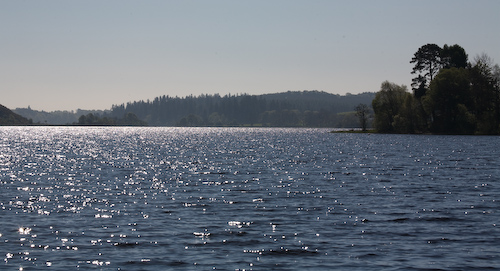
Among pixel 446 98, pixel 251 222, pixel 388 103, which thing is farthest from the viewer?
pixel 388 103

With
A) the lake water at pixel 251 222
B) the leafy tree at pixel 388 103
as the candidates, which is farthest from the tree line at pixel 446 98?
the lake water at pixel 251 222

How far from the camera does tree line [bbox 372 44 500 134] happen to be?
15225 centimetres

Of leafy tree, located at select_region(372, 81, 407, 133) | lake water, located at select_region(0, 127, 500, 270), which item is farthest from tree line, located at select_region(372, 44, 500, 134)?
lake water, located at select_region(0, 127, 500, 270)

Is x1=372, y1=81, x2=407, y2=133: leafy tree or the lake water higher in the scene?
x1=372, y1=81, x2=407, y2=133: leafy tree

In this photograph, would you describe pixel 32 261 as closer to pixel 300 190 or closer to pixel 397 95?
pixel 300 190

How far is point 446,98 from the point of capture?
154250mm

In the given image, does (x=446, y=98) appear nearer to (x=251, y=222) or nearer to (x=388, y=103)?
(x=388, y=103)

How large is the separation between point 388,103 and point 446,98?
2647 cm

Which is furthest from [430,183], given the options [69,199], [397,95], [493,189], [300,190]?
[397,95]

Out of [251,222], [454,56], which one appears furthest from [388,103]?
[251,222]

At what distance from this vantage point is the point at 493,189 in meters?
44.1

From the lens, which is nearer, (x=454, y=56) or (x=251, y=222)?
(x=251, y=222)

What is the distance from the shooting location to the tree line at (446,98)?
152250 millimetres

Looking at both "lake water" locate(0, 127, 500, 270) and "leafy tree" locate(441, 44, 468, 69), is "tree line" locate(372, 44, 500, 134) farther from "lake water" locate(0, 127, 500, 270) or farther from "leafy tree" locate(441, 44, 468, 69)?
"lake water" locate(0, 127, 500, 270)
